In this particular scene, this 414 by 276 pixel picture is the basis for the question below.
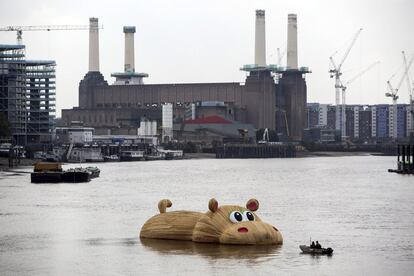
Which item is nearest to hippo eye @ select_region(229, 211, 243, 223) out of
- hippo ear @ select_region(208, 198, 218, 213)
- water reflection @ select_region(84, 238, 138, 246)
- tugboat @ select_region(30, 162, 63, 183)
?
hippo ear @ select_region(208, 198, 218, 213)

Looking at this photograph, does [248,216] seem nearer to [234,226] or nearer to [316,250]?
[234,226]

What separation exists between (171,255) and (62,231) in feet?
37.8

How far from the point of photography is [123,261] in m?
41.7

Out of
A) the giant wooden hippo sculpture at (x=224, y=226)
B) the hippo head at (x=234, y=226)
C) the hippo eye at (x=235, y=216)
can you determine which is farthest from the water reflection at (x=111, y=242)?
the hippo eye at (x=235, y=216)

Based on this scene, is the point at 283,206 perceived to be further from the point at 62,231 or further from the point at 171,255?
the point at 171,255

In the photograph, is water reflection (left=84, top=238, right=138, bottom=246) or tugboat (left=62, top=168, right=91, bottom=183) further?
tugboat (left=62, top=168, right=91, bottom=183)

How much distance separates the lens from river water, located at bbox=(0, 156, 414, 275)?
40.4 metres

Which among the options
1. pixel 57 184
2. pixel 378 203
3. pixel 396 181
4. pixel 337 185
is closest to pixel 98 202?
pixel 378 203

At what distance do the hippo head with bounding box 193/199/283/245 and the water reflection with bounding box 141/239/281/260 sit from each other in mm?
251

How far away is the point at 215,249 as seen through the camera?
4300 cm

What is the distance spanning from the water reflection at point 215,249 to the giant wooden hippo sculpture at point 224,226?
211 mm

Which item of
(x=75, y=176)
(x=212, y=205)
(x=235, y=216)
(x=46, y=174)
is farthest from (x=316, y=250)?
(x=75, y=176)

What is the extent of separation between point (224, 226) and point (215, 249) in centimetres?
95

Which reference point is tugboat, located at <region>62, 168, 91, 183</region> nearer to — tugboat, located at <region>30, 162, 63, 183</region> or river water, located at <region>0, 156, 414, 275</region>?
tugboat, located at <region>30, 162, 63, 183</region>
